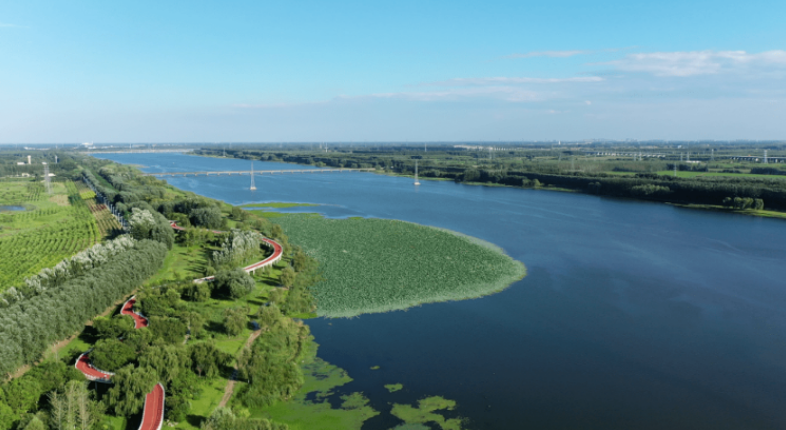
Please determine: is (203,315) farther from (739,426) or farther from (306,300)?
(739,426)

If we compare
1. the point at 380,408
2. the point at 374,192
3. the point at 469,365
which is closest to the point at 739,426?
the point at 469,365

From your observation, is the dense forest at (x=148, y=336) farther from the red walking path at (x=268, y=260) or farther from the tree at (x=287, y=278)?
the red walking path at (x=268, y=260)

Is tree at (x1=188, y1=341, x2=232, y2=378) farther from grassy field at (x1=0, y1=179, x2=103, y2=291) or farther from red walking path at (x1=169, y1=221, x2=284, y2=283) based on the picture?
grassy field at (x1=0, y1=179, x2=103, y2=291)

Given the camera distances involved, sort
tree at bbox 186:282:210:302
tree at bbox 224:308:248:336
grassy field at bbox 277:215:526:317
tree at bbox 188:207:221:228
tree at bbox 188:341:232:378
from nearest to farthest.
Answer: tree at bbox 188:341:232:378 < tree at bbox 224:308:248:336 < tree at bbox 186:282:210:302 < grassy field at bbox 277:215:526:317 < tree at bbox 188:207:221:228

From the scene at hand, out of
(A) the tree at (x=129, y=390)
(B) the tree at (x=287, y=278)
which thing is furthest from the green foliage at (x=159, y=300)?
(A) the tree at (x=129, y=390)

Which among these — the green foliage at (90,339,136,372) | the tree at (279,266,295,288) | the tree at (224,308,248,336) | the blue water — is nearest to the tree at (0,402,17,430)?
the green foliage at (90,339,136,372)

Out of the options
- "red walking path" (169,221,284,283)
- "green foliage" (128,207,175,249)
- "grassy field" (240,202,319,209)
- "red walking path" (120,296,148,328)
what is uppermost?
"green foliage" (128,207,175,249)
